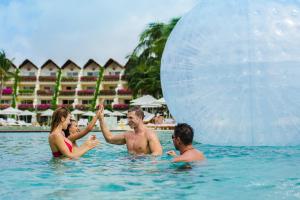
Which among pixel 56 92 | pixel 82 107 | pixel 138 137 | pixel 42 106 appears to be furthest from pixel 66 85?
pixel 138 137

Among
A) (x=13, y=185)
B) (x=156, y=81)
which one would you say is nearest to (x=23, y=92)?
(x=156, y=81)

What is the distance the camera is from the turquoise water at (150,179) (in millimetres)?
4703

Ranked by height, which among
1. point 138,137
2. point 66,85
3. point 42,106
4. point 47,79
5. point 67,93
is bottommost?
point 138,137

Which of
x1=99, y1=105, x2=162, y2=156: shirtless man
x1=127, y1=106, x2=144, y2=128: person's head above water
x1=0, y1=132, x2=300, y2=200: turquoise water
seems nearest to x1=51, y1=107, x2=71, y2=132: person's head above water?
x1=0, y1=132, x2=300, y2=200: turquoise water

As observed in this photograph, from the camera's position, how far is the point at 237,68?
931 cm

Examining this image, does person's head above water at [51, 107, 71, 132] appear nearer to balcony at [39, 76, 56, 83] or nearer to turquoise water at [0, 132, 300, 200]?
turquoise water at [0, 132, 300, 200]

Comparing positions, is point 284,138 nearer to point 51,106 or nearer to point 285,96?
point 285,96

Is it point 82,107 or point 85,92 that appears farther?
point 85,92

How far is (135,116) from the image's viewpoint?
7426 millimetres

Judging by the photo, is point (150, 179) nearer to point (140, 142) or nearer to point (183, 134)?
point (183, 134)

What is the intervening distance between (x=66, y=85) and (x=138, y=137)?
2424 inches

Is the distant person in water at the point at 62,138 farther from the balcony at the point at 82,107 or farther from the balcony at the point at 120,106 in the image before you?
the balcony at the point at 82,107

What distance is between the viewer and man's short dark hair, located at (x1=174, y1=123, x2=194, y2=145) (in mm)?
5902

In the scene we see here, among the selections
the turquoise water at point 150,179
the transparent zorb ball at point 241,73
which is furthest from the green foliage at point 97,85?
the turquoise water at point 150,179
